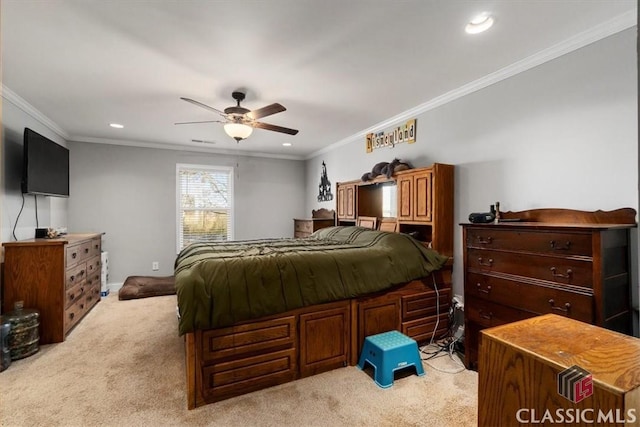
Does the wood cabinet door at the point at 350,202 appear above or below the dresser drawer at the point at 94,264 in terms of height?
above

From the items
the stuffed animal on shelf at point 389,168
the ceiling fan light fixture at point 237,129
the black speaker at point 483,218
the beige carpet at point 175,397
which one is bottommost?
the beige carpet at point 175,397

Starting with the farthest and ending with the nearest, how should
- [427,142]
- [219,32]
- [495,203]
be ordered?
[427,142] < [495,203] < [219,32]

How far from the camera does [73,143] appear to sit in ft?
15.4

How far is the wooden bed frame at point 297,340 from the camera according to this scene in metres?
1.99

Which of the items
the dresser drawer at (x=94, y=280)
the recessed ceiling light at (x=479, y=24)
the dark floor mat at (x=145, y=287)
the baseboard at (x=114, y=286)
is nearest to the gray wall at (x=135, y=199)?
the baseboard at (x=114, y=286)

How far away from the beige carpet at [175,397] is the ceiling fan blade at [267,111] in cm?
228

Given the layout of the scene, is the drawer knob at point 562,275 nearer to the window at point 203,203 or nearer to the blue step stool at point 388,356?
the blue step stool at point 388,356

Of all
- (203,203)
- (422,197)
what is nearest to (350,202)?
(422,197)

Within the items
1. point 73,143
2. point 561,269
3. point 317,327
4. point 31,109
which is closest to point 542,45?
point 561,269

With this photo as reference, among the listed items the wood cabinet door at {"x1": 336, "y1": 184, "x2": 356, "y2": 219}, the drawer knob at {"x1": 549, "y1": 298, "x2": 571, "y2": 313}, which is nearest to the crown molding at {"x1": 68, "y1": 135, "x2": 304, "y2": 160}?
the wood cabinet door at {"x1": 336, "y1": 184, "x2": 356, "y2": 219}

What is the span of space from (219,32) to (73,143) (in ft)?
13.9

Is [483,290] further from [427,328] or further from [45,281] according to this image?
[45,281]

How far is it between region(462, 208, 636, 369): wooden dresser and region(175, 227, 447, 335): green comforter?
1.99ft

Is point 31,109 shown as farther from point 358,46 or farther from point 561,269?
point 561,269
